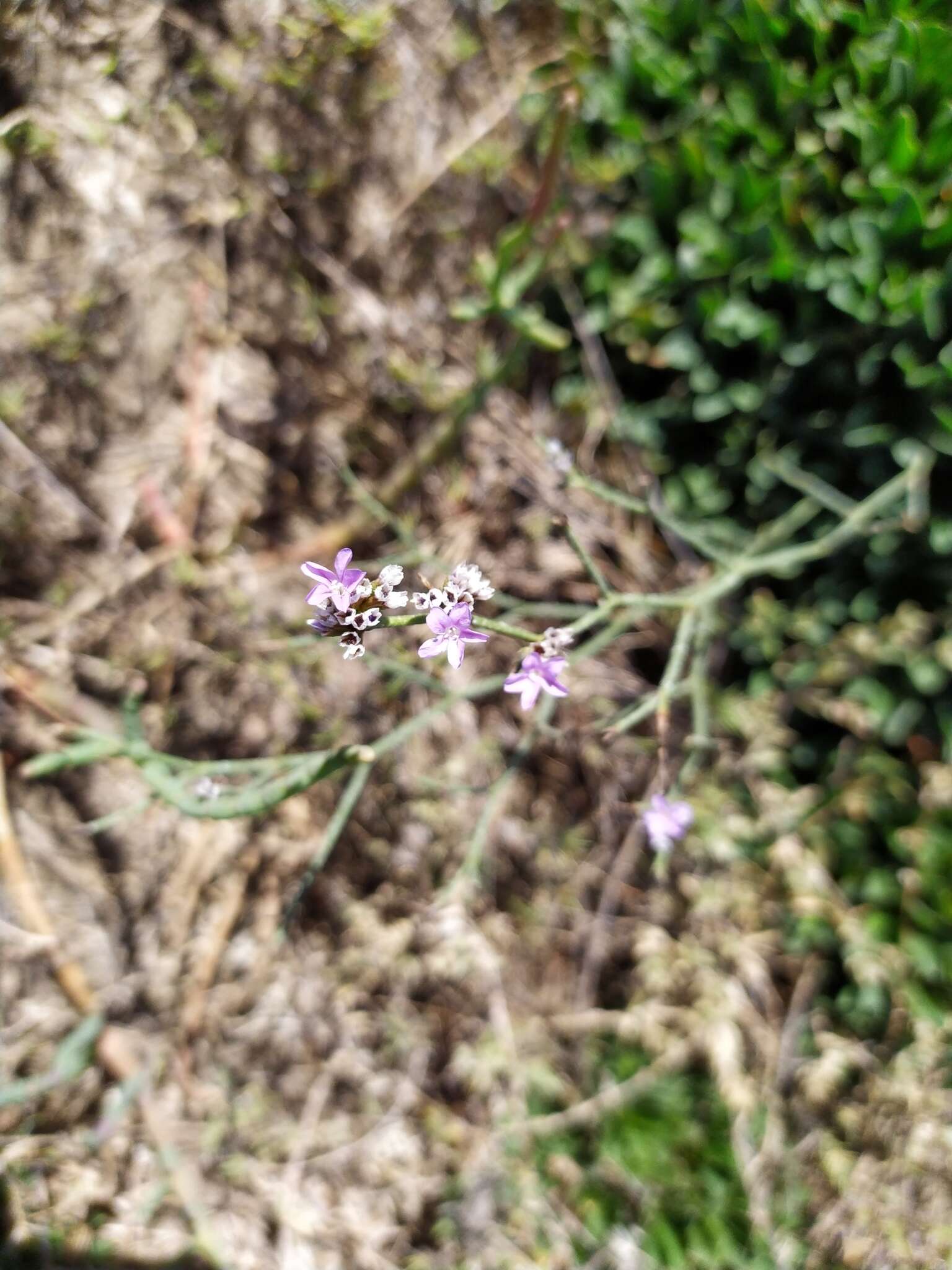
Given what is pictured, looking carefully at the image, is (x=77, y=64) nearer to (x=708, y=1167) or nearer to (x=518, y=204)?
(x=518, y=204)

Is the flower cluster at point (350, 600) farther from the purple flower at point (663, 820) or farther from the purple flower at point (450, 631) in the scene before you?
the purple flower at point (663, 820)

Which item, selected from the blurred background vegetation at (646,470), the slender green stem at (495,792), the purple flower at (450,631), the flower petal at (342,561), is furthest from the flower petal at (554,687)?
the blurred background vegetation at (646,470)

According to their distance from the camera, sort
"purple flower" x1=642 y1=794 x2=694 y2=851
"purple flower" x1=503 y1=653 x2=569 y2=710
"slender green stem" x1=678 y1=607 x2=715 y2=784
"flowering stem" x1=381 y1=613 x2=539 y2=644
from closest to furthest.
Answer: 1. "flowering stem" x1=381 y1=613 x2=539 y2=644
2. "purple flower" x1=503 y1=653 x2=569 y2=710
3. "purple flower" x1=642 y1=794 x2=694 y2=851
4. "slender green stem" x1=678 y1=607 x2=715 y2=784


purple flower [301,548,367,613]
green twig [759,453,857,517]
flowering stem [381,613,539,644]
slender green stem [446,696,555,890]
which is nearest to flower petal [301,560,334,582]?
purple flower [301,548,367,613]

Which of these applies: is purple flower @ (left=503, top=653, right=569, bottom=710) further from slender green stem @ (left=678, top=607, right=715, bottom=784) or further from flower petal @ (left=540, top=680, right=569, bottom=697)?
slender green stem @ (left=678, top=607, right=715, bottom=784)

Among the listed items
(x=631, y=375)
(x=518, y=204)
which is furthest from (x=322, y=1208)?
(x=518, y=204)

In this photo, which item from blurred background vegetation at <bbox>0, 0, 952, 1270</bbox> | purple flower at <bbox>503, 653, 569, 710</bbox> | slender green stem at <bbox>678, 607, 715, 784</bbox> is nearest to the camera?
purple flower at <bbox>503, 653, 569, 710</bbox>

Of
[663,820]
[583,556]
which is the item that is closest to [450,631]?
[583,556]
